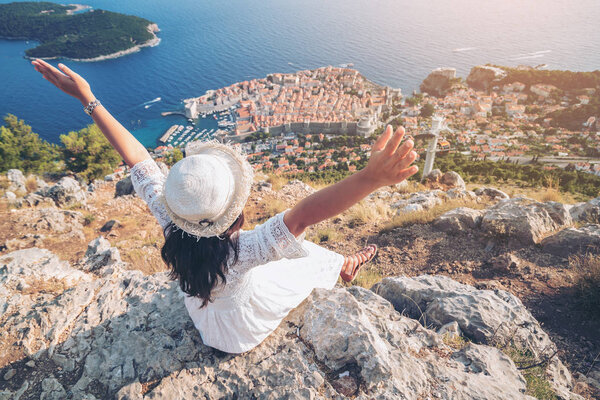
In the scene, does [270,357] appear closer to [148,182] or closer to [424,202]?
[148,182]

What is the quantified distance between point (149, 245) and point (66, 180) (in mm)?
3832

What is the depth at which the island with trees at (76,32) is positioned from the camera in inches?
1811

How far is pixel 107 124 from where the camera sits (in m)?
1.62

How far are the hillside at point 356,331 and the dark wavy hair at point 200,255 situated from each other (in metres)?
0.63

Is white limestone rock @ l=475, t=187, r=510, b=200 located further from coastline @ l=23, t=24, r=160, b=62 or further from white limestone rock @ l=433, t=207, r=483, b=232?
coastline @ l=23, t=24, r=160, b=62

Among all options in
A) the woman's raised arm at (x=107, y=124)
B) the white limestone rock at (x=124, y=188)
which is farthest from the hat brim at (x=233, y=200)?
the white limestone rock at (x=124, y=188)

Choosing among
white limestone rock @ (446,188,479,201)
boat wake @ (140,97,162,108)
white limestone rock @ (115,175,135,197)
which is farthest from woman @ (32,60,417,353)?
boat wake @ (140,97,162,108)

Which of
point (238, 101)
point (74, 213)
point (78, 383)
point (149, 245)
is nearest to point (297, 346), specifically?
point (78, 383)

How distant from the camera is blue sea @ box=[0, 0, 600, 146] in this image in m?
37.9

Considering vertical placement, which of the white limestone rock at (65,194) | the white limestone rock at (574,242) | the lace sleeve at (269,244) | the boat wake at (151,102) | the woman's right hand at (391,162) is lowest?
the boat wake at (151,102)

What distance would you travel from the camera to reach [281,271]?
1.75 metres

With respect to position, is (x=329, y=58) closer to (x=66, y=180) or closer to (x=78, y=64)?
(x=78, y=64)

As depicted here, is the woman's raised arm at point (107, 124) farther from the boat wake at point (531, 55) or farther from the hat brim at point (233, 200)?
the boat wake at point (531, 55)

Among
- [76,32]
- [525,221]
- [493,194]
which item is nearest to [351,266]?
[525,221]
